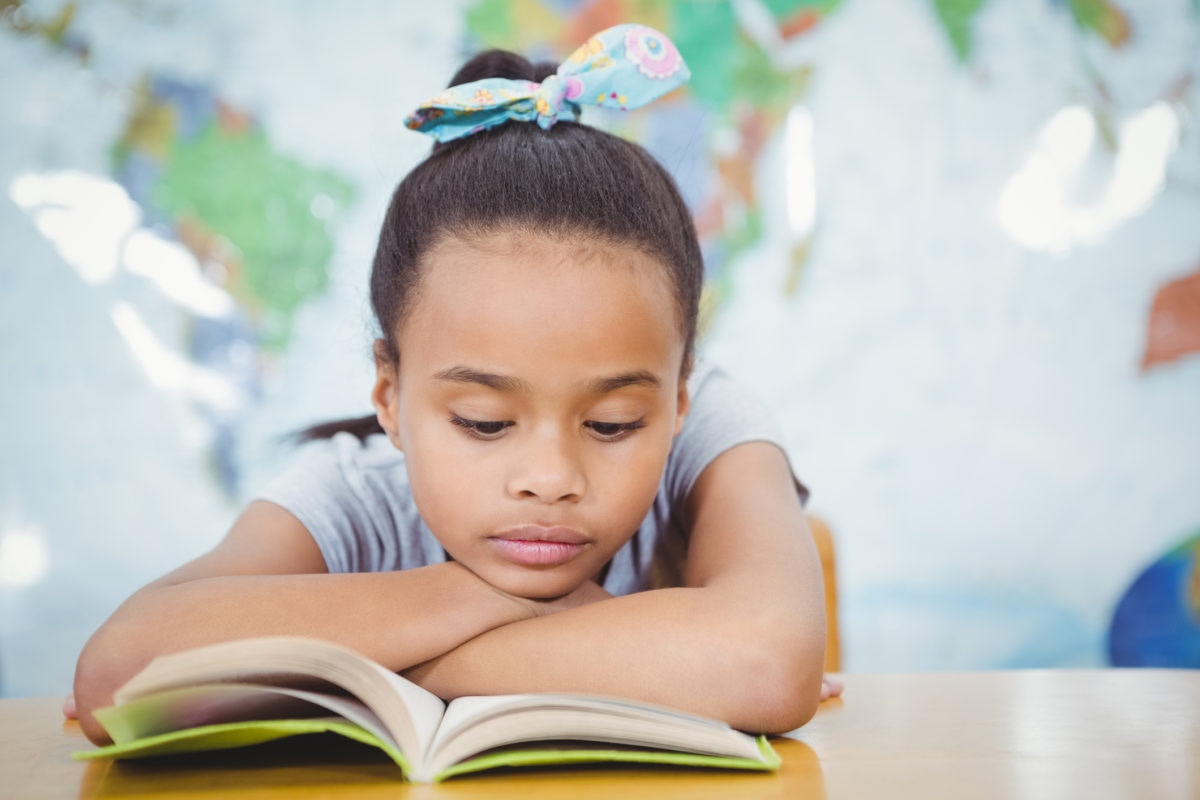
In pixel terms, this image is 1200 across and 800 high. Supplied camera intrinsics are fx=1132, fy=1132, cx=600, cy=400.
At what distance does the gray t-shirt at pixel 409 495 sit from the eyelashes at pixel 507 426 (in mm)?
211

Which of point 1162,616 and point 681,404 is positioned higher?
point 681,404

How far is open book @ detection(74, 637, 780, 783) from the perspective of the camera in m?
0.58

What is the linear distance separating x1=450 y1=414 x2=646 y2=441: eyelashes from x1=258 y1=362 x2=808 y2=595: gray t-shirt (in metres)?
0.21

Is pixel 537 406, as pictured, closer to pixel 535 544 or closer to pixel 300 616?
pixel 535 544

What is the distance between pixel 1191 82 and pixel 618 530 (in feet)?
8.69

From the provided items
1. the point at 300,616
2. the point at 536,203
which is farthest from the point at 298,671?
the point at 536,203

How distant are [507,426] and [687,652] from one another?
0.79ft

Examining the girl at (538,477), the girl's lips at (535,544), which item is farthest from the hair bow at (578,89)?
the girl's lips at (535,544)

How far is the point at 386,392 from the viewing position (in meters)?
1.07

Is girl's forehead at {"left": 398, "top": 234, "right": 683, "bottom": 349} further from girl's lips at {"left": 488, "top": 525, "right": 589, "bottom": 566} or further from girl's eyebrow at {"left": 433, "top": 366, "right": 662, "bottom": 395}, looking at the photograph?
girl's lips at {"left": 488, "top": 525, "right": 589, "bottom": 566}

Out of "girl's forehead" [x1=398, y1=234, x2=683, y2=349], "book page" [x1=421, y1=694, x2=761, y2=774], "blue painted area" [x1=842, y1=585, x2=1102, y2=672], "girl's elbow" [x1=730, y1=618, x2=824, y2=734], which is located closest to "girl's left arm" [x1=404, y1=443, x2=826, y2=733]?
"girl's elbow" [x1=730, y1=618, x2=824, y2=734]

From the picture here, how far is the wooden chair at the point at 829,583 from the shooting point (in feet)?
4.15

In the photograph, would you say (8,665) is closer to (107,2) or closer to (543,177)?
(107,2)

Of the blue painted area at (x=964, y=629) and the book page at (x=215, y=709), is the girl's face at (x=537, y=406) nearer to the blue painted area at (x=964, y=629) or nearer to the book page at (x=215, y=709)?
the book page at (x=215, y=709)
